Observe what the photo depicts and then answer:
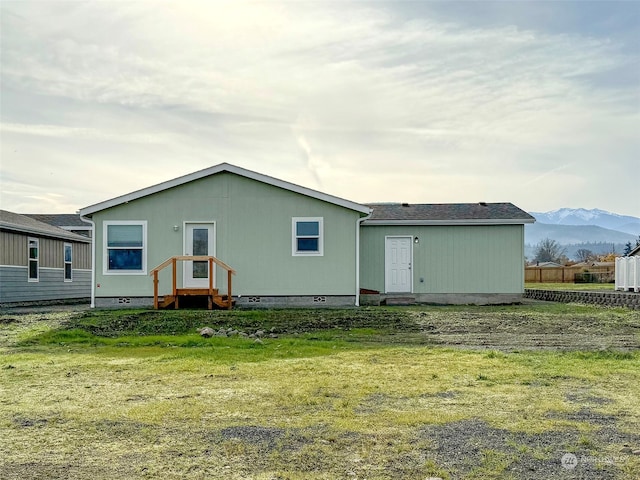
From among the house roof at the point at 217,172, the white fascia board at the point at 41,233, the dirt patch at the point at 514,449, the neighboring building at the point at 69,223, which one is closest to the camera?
the dirt patch at the point at 514,449

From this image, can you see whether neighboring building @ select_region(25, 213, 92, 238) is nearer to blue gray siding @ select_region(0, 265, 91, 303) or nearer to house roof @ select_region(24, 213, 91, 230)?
house roof @ select_region(24, 213, 91, 230)

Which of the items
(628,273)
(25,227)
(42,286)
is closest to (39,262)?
(42,286)

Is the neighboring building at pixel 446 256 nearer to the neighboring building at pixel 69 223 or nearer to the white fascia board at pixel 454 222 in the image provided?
the white fascia board at pixel 454 222

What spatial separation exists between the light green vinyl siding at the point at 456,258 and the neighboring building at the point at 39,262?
10540 millimetres

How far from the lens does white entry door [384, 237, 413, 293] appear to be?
19328mm

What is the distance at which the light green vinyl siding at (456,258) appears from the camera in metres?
19.2

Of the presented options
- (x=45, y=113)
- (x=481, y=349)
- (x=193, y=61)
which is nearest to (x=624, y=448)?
(x=481, y=349)

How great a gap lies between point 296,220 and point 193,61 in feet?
16.4

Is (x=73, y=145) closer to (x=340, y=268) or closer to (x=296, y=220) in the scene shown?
(x=296, y=220)

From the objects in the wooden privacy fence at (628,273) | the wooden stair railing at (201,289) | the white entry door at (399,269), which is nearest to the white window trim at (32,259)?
the wooden stair railing at (201,289)

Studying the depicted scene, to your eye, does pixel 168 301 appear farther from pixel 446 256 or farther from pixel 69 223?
pixel 69 223

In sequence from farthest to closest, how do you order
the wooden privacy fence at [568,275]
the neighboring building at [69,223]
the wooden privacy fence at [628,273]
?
1. the wooden privacy fence at [568,275]
2. the neighboring building at [69,223]
3. the wooden privacy fence at [628,273]

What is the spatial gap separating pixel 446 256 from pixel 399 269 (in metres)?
1.47

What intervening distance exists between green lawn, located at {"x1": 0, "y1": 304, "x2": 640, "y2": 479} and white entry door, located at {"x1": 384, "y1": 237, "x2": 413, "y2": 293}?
338 inches
